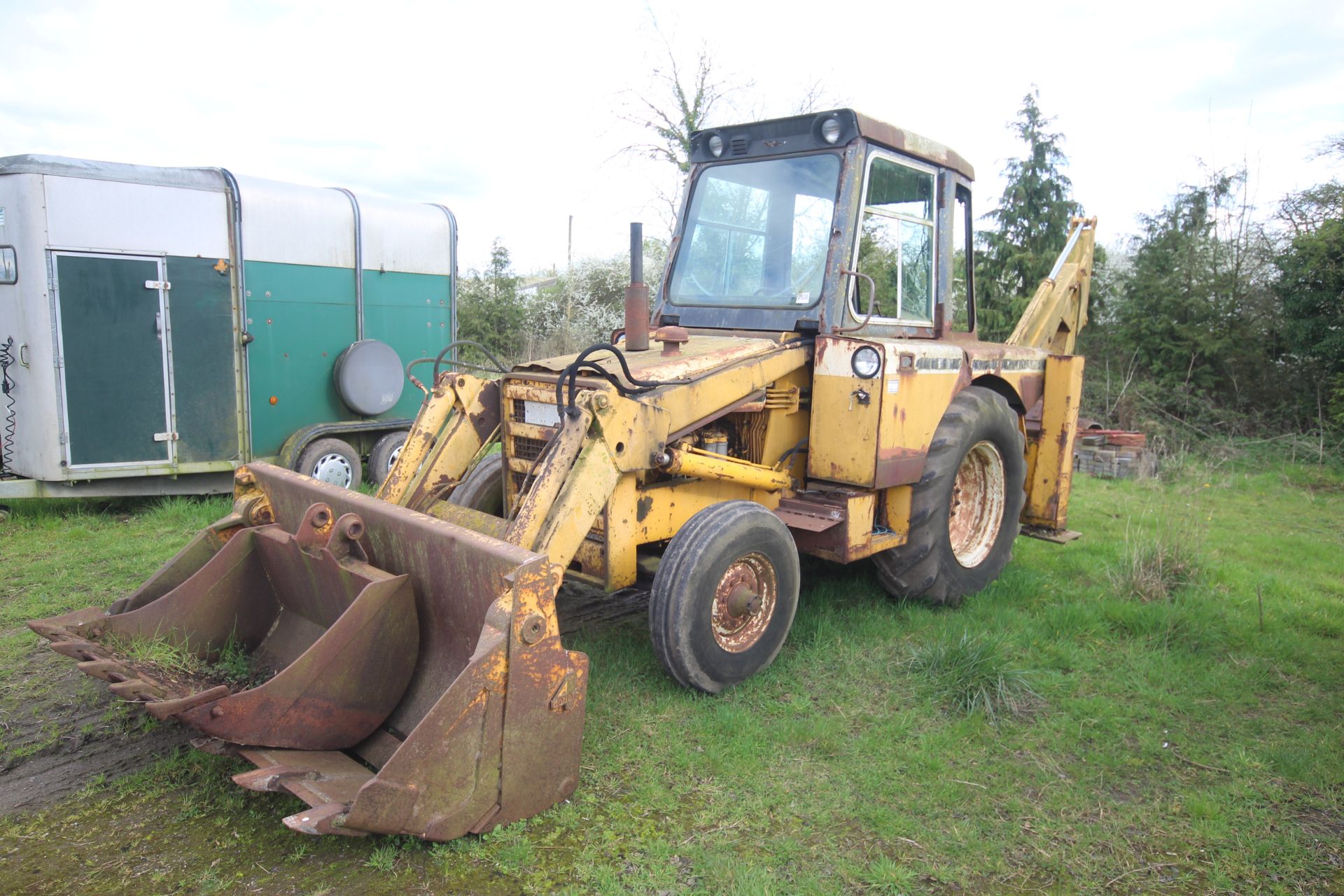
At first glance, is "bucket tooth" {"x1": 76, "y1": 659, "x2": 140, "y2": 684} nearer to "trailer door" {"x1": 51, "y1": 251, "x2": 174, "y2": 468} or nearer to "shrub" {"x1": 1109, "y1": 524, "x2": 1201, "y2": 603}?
"trailer door" {"x1": 51, "y1": 251, "x2": 174, "y2": 468}

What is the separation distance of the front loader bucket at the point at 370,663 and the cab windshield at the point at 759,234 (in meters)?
2.24

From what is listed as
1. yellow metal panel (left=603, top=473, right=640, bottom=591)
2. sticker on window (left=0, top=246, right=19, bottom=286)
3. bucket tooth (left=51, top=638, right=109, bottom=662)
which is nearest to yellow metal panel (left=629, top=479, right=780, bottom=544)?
yellow metal panel (left=603, top=473, right=640, bottom=591)

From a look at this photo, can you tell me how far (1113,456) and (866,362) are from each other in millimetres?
6975

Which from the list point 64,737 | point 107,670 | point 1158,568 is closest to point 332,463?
point 64,737

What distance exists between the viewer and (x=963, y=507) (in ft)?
18.0

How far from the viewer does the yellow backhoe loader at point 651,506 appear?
2832 millimetres

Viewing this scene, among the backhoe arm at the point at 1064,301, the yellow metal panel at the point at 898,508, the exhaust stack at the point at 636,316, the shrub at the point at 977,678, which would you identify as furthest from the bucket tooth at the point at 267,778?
the backhoe arm at the point at 1064,301

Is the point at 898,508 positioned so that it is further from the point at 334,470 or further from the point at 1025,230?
the point at 1025,230

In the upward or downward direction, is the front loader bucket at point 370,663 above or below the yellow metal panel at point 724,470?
below

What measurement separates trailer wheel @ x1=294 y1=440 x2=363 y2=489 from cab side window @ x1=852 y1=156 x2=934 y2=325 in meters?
4.81

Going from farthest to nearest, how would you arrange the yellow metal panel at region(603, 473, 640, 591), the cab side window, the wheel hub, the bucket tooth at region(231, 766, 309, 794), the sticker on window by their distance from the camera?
1. the wheel hub
2. the sticker on window
3. the cab side window
4. the yellow metal panel at region(603, 473, 640, 591)
5. the bucket tooth at region(231, 766, 309, 794)

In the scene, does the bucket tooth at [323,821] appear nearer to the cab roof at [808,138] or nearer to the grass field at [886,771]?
the grass field at [886,771]

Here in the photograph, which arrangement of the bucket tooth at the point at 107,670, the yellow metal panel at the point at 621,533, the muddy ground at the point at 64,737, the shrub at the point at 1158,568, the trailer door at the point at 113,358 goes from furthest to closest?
1. the trailer door at the point at 113,358
2. the shrub at the point at 1158,568
3. the yellow metal panel at the point at 621,533
4. the muddy ground at the point at 64,737
5. the bucket tooth at the point at 107,670

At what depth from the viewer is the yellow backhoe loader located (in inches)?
111
